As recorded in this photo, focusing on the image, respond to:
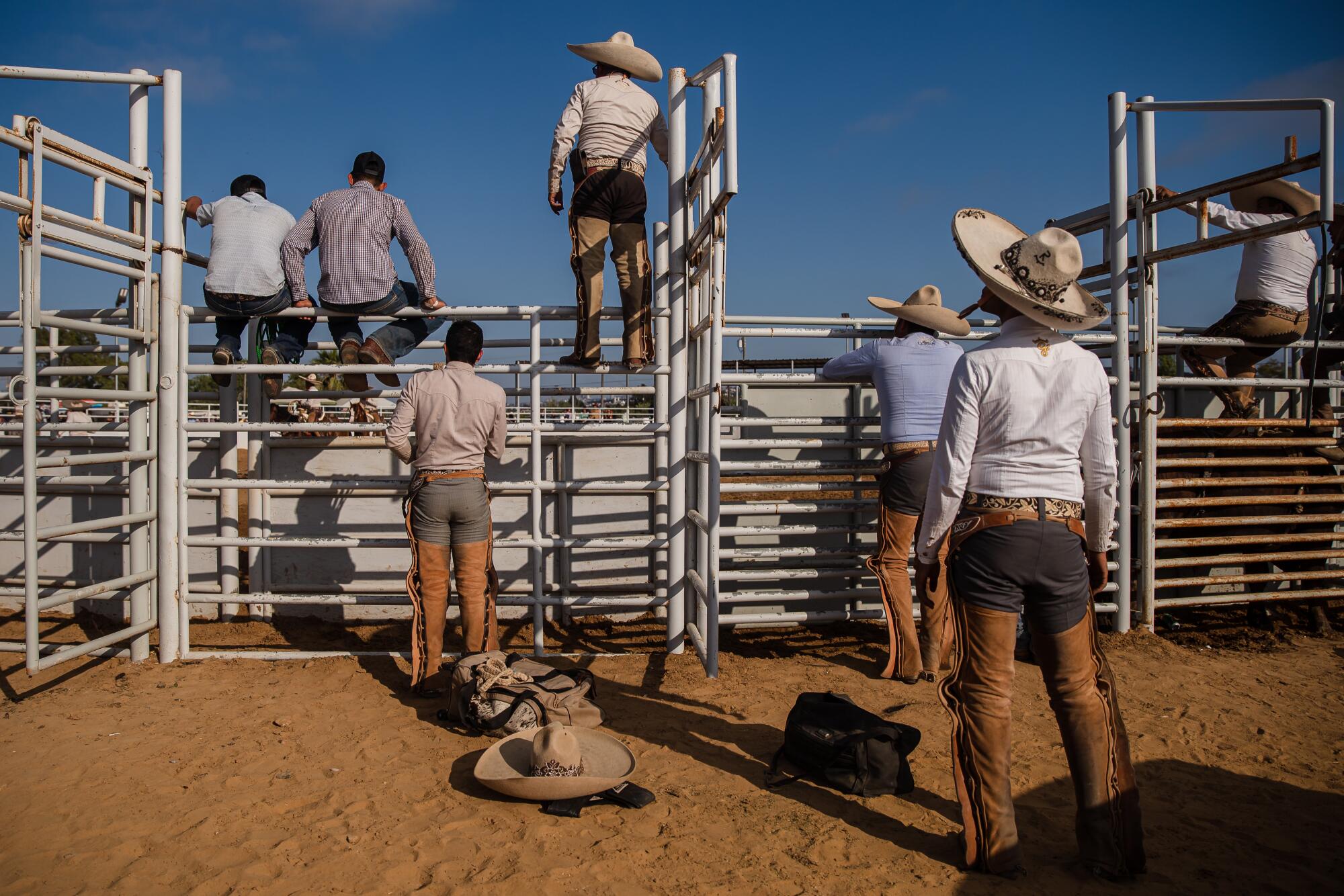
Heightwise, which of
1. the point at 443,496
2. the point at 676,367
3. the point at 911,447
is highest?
the point at 676,367

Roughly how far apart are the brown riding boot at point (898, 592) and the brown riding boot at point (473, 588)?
2289mm

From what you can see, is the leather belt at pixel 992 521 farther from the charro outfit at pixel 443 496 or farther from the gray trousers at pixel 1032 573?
the charro outfit at pixel 443 496

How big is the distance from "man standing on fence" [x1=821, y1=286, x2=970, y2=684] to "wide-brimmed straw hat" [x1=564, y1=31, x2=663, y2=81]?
215 cm

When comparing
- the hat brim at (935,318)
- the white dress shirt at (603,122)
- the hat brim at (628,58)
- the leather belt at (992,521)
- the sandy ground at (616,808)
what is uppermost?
the hat brim at (628,58)

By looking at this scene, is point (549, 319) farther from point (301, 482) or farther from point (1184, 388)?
point (1184, 388)

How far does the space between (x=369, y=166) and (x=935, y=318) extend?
3.95 meters

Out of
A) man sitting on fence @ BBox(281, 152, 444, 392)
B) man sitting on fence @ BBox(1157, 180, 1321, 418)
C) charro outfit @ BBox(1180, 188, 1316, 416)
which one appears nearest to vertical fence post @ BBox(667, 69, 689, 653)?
man sitting on fence @ BBox(281, 152, 444, 392)

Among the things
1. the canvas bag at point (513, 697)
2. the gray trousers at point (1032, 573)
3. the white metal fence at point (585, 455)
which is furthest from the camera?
the white metal fence at point (585, 455)

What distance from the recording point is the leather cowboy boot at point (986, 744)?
2.95m

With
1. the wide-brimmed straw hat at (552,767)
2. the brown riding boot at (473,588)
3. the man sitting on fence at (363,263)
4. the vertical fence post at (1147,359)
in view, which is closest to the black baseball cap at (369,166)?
the man sitting on fence at (363,263)

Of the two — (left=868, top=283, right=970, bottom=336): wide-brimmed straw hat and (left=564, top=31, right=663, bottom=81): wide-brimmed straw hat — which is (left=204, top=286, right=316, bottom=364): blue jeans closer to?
(left=564, top=31, right=663, bottom=81): wide-brimmed straw hat

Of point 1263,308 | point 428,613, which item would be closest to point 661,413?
point 428,613

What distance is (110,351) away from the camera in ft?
17.7

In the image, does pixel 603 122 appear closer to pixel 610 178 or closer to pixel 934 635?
pixel 610 178
